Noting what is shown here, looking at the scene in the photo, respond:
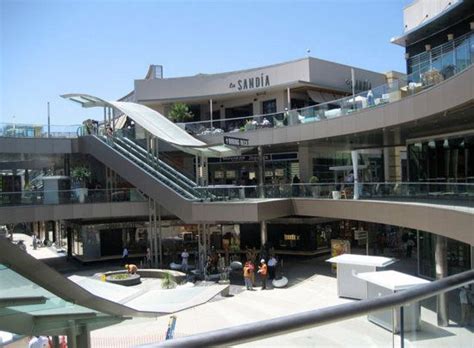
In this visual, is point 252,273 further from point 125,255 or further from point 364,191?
point 125,255

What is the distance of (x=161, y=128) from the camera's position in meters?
31.0

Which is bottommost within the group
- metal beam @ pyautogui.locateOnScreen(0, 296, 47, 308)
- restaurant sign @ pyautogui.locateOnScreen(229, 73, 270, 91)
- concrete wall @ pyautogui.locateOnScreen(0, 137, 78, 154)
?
metal beam @ pyautogui.locateOnScreen(0, 296, 47, 308)

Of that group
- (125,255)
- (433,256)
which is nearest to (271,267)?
(433,256)

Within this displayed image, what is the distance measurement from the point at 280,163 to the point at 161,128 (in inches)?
420

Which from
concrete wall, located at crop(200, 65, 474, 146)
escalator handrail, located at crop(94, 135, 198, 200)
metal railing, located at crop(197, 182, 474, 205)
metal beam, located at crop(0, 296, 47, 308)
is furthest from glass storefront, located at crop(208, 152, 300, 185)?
metal beam, located at crop(0, 296, 47, 308)

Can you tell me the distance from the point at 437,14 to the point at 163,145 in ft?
63.8

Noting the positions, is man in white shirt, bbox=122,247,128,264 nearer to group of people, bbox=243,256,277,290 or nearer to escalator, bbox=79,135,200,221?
escalator, bbox=79,135,200,221

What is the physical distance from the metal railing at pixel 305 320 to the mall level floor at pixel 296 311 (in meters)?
0.17

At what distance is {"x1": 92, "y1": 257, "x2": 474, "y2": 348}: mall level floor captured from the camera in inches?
101

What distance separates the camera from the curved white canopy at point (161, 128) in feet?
94.4

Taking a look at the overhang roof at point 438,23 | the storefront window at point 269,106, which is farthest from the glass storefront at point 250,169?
the overhang roof at point 438,23

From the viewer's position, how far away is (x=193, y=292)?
22.4m

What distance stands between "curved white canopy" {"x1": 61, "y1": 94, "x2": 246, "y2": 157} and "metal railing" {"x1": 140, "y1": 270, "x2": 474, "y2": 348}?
2559 centimetres

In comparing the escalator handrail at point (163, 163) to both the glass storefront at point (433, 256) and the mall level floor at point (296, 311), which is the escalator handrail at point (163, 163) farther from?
the glass storefront at point (433, 256)
